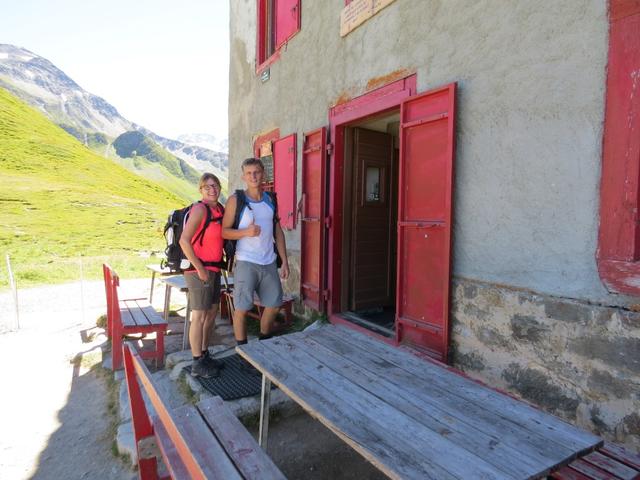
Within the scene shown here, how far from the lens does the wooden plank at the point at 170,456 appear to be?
1.75m

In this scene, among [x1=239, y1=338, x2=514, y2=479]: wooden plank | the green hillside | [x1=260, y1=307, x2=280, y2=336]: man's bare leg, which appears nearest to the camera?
[x1=239, y1=338, x2=514, y2=479]: wooden plank

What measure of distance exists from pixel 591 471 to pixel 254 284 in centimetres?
263

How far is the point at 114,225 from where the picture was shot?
2116 cm

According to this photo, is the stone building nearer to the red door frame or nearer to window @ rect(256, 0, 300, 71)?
the red door frame

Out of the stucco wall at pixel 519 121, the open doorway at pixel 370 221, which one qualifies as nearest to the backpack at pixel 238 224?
the open doorway at pixel 370 221

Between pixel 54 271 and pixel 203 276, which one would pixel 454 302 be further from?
pixel 54 271

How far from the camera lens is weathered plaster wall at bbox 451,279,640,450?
221cm

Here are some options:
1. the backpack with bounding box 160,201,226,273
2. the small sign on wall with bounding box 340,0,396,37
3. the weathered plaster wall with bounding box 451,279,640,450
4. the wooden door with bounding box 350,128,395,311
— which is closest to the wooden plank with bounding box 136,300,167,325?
the backpack with bounding box 160,201,226,273

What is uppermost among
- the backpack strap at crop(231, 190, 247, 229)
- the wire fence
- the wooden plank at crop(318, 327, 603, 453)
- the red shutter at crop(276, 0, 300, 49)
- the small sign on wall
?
the red shutter at crop(276, 0, 300, 49)

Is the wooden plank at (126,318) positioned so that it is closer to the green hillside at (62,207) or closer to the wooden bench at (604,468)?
the wooden bench at (604,468)

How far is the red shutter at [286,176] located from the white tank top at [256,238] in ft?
5.97

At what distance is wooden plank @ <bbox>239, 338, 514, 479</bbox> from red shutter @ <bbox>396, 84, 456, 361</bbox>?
1.32m

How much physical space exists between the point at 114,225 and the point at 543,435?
74.0ft

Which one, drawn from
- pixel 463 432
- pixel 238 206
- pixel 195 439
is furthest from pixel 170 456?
pixel 238 206
